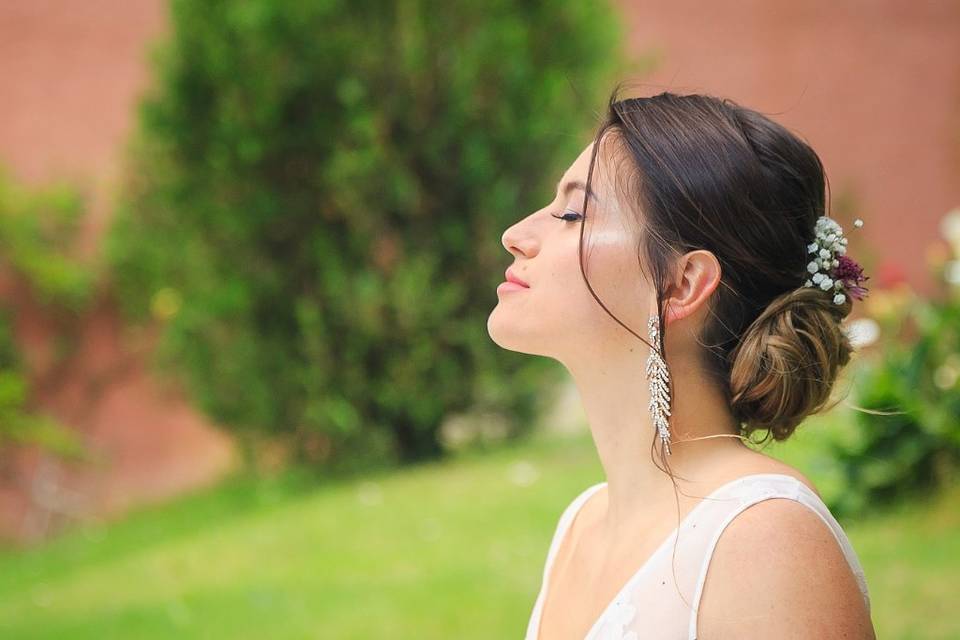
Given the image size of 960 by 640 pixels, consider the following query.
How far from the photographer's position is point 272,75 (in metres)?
5.27

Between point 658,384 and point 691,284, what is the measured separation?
0.13 metres

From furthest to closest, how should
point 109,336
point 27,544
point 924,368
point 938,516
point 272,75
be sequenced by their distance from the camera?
point 109,336, point 27,544, point 272,75, point 924,368, point 938,516

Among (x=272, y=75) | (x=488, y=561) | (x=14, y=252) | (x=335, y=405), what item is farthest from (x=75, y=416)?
(x=488, y=561)

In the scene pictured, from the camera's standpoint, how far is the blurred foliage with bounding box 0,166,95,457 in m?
7.05

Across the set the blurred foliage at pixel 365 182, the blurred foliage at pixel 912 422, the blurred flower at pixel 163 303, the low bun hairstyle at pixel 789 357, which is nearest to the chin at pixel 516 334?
the low bun hairstyle at pixel 789 357

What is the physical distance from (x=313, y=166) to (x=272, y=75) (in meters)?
0.50

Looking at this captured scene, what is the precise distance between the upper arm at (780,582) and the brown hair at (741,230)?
19 cm

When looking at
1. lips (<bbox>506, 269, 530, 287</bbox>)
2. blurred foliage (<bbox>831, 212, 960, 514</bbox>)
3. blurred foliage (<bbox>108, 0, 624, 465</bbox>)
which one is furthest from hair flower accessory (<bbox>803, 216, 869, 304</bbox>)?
blurred foliage (<bbox>108, 0, 624, 465</bbox>)

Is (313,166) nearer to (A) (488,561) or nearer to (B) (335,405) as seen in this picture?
(B) (335,405)

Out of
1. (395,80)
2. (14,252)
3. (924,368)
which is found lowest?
(924,368)

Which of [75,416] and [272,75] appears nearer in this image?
[272,75]

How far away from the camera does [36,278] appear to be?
7.18 meters

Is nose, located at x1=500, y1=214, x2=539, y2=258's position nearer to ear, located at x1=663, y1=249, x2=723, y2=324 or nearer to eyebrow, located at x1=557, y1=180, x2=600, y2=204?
eyebrow, located at x1=557, y1=180, x2=600, y2=204

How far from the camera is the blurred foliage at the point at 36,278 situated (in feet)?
23.1
